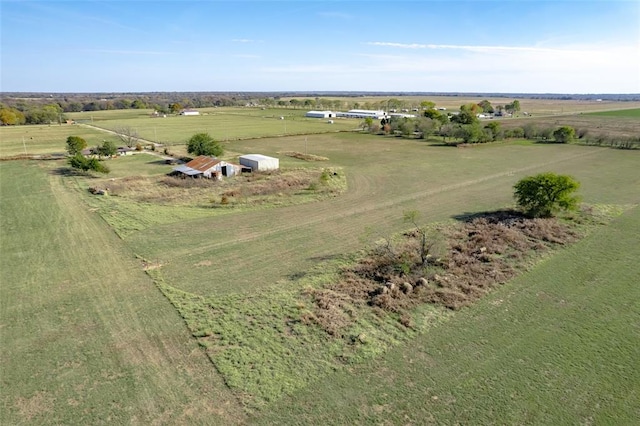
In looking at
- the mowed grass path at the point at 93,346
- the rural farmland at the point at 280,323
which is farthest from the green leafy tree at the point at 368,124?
the mowed grass path at the point at 93,346

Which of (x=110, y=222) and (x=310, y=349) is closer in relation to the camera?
(x=310, y=349)

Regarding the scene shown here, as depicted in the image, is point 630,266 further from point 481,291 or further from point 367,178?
point 367,178

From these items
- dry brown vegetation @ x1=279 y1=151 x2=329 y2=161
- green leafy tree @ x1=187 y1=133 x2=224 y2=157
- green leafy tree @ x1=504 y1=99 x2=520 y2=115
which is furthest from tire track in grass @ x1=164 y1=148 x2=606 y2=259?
green leafy tree @ x1=504 y1=99 x2=520 y2=115

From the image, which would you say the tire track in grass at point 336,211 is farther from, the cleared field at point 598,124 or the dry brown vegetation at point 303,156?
the cleared field at point 598,124

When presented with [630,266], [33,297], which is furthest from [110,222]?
[630,266]

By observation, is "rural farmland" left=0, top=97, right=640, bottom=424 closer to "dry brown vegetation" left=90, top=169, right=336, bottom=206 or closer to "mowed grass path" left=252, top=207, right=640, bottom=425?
"mowed grass path" left=252, top=207, right=640, bottom=425

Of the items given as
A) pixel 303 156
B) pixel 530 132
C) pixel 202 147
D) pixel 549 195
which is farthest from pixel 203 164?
pixel 530 132

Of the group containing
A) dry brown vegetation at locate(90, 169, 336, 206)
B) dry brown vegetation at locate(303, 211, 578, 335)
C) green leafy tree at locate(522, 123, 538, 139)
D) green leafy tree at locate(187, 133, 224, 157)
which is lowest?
dry brown vegetation at locate(303, 211, 578, 335)
